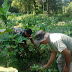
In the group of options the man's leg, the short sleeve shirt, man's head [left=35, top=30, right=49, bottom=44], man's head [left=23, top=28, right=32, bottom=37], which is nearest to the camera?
the short sleeve shirt

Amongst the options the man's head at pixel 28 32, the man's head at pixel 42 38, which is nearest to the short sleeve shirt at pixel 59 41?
the man's head at pixel 42 38

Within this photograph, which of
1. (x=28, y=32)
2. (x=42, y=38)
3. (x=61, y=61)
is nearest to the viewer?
(x=42, y=38)

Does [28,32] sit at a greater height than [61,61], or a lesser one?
greater

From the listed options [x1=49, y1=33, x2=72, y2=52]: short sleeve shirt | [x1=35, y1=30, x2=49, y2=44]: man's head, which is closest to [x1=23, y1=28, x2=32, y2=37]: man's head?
[x1=35, y1=30, x2=49, y2=44]: man's head

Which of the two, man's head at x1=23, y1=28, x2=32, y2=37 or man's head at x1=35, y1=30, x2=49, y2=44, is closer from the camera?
man's head at x1=35, y1=30, x2=49, y2=44

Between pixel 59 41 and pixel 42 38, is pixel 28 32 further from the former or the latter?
pixel 59 41

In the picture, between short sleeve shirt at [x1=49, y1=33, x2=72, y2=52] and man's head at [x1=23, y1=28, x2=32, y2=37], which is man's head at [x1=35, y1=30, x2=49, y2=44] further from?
man's head at [x1=23, y1=28, x2=32, y2=37]

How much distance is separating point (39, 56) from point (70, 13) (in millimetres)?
21885

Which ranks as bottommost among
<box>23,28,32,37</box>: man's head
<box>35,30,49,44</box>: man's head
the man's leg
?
the man's leg

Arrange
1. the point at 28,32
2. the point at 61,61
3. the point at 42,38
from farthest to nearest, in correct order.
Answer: the point at 28,32 → the point at 61,61 → the point at 42,38

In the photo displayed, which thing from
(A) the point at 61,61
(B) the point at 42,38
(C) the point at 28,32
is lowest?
(A) the point at 61,61

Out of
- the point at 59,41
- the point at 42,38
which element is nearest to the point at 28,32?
the point at 42,38

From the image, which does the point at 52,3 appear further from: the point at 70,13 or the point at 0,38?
the point at 0,38

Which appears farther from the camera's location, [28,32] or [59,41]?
[28,32]
